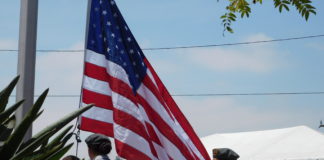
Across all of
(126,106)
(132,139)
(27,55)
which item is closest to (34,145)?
(27,55)

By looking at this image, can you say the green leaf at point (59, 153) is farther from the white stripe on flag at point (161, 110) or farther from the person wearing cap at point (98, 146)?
the white stripe on flag at point (161, 110)

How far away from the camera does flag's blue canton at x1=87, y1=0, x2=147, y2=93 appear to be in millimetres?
5648

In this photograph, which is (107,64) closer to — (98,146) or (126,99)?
(126,99)

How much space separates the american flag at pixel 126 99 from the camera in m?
5.21

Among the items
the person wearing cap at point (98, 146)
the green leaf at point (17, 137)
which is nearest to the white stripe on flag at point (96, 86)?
the person wearing cap at point (98, 146)

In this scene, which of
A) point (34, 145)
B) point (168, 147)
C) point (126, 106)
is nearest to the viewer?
point (34, 145)

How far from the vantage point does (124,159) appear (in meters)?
5.34

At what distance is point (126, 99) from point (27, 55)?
64.9 inches

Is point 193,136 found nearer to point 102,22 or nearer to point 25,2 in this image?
point 102,22

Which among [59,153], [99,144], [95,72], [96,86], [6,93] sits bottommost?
[59,153]

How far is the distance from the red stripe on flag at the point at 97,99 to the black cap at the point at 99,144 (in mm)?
461

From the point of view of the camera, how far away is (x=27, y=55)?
386cm

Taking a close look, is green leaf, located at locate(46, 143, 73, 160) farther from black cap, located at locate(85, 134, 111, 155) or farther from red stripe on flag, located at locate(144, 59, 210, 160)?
red stripe on flag, located at locate(144, 59, 210, 160)

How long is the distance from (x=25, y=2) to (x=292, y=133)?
1374 cm
